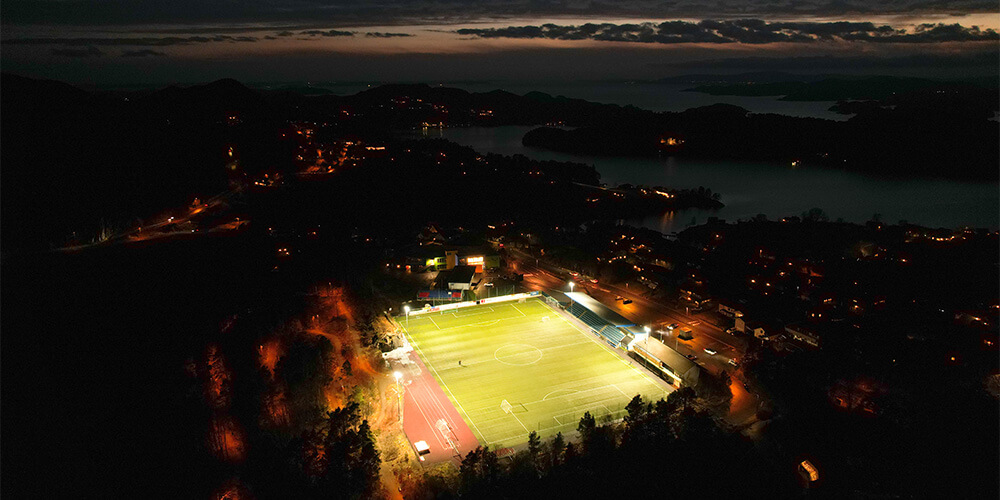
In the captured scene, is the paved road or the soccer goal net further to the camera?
the paved road

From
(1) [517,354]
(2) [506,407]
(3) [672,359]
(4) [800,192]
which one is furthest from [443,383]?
(4) [800,192]

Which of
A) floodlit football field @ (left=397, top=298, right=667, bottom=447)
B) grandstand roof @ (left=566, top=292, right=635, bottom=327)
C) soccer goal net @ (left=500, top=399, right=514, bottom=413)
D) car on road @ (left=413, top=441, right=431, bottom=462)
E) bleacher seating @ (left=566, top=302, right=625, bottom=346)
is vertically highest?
grandstand roof @ (left=566, top=292, right=635, bottom=327)

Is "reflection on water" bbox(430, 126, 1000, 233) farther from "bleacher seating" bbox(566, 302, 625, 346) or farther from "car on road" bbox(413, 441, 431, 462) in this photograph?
"car on road" bbox(413, 441, 431, 462)

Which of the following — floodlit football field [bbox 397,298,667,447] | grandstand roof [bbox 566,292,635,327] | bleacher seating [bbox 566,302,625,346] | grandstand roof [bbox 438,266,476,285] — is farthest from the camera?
grandstand roof [bbox 438,266,476,285]

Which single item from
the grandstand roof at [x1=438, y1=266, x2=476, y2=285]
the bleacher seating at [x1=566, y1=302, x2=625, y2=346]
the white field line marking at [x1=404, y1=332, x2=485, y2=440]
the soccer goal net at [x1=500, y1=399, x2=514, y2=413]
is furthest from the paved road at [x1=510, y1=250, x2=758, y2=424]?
the white field line marking at [x1=404, y1=332, x2=485, y2=440]

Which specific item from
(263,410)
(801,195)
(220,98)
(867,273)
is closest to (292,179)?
(220,98)

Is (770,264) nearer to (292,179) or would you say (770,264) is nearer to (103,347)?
(103,347)

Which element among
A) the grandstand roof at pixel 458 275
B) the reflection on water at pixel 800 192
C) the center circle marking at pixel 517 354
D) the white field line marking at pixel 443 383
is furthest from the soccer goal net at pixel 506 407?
the reflection on water at pixel 800 192
